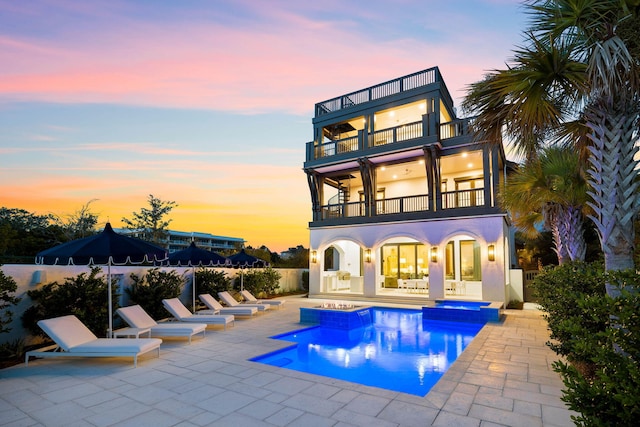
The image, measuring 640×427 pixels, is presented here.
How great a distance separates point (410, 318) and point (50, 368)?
35.5 ft

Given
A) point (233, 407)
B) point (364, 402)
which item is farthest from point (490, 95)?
point (233, 407)

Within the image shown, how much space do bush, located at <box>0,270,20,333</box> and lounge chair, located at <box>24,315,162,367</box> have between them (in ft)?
2.48

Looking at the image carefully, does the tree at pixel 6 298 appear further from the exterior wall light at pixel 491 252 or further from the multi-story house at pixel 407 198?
the exterior wall light at pixel 491 252

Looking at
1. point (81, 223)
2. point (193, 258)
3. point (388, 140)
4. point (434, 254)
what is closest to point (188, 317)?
point (193, 258)

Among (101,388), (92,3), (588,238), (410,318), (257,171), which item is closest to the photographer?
(101,388)

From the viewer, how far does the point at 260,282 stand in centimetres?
1661

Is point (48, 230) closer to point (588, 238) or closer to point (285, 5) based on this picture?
point (285, 5)

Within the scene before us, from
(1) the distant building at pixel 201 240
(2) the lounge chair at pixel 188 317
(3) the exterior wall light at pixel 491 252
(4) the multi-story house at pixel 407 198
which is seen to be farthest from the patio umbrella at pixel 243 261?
(1) the distant building at pixel 201 240

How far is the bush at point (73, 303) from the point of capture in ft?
24.2

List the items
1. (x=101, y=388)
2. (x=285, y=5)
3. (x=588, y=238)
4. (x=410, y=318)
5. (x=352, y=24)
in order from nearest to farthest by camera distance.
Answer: (x=101, y=388), (x=285, y=5), (x=352, y=24), (x=410, y=318), (x=588, y=238)

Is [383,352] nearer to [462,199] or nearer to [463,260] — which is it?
[462,199]

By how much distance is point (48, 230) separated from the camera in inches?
962

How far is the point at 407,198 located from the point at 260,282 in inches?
326

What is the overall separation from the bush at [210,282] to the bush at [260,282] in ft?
5.81
